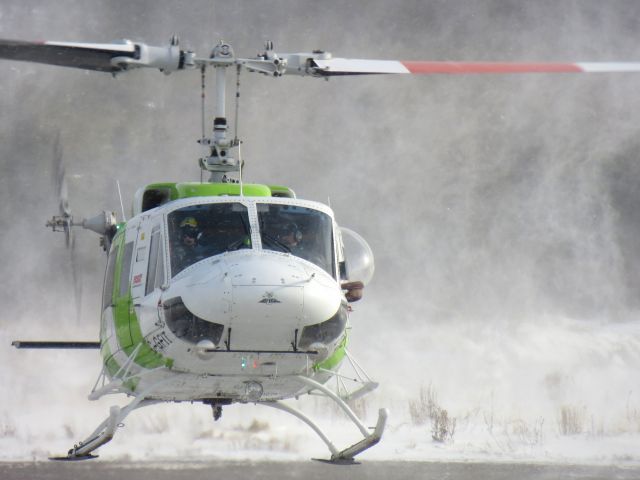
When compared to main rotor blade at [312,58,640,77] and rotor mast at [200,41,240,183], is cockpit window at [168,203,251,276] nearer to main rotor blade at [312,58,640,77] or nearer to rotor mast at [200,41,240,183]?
rotor mast at [200,41,240,183]

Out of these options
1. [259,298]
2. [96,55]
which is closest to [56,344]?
[96,55]

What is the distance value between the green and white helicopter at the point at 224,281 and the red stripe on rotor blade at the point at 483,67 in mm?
18

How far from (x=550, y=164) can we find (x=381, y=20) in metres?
8.03

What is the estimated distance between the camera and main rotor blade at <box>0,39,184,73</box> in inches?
479

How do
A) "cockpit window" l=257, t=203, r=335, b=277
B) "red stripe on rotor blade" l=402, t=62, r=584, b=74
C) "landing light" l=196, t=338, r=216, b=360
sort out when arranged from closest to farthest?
"landing light" l=196, t=338, r=216, b=360 → "cockpit window" l=257, t=203, r=335, b=277 → "red stripe on rotor blade" l=402, t=62, r=584, b=74

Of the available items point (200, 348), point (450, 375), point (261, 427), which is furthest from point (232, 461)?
point (200, 348)

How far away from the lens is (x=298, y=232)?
41.7 ft

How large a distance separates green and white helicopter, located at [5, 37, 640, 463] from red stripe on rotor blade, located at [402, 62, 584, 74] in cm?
2

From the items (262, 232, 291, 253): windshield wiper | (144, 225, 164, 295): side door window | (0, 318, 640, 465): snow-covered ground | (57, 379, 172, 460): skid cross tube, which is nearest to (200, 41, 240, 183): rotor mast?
(144, 225, 164, 295): side door window

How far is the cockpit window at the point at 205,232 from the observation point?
12.3 meters

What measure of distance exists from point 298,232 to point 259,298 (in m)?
1.49

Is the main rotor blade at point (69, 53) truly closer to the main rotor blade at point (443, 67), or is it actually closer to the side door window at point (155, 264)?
the side door window at point (155, 264)

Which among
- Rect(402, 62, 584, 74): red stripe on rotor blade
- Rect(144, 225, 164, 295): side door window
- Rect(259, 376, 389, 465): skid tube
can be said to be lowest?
Rect(259, 376, 389, 465): skid tube

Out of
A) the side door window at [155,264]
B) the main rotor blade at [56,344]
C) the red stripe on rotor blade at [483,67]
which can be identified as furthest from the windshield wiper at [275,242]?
the main rotor blade at [56,344]
